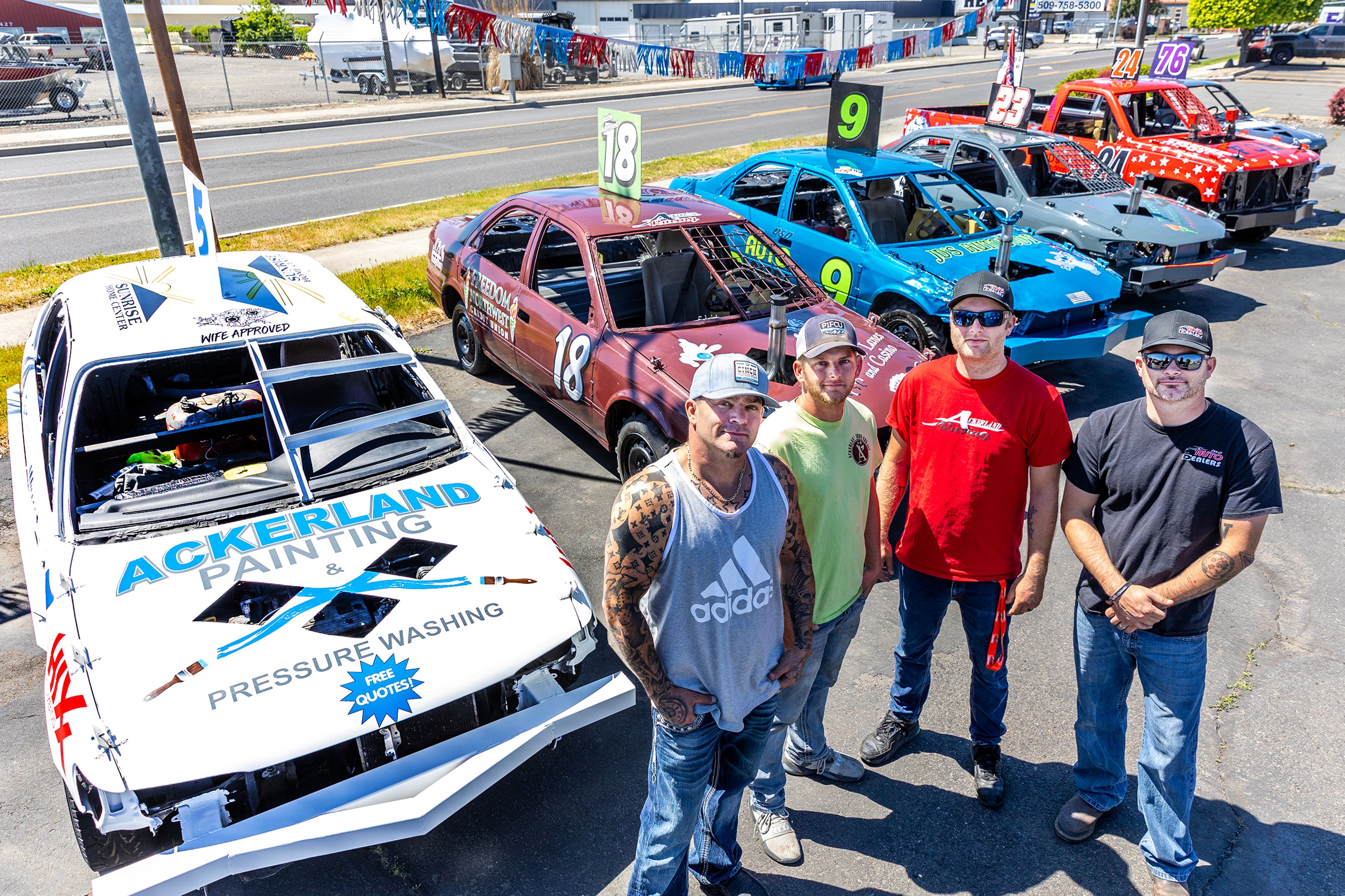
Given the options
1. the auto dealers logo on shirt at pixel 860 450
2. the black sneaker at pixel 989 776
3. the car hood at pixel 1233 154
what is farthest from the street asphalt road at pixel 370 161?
the black sneaker at pixel 989 776

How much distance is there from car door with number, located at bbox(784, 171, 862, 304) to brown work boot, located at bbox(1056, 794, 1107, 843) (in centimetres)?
461

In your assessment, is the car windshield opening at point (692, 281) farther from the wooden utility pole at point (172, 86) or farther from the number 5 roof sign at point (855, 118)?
the wooden utility pole at point (172, 86)

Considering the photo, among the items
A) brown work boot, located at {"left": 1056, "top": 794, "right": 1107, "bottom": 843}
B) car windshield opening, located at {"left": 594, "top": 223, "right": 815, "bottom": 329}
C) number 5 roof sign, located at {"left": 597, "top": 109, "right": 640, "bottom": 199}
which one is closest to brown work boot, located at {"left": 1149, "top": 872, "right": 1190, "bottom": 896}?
brown work boot, located at {"left": 1056, "top": 794, "right": 1107, "bottom": 843}

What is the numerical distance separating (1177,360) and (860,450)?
1.02 meters

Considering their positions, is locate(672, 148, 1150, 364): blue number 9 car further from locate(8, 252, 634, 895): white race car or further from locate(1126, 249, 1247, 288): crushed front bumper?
locate(8, 252, 634, 895): white race car

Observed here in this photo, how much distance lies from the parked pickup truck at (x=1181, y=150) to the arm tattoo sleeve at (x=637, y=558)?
10381 millimetres

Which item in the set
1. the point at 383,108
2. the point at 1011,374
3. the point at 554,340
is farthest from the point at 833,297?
the point at 383,108

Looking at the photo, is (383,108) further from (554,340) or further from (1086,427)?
(1086,427)

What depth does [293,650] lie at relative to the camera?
9.78ft

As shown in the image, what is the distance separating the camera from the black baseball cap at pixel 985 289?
3.00 meters

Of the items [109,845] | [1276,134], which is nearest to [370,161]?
[1276,134]

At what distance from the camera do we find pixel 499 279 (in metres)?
6.52

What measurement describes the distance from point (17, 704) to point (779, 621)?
359 cm

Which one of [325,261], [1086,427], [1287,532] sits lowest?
[1287,532]
